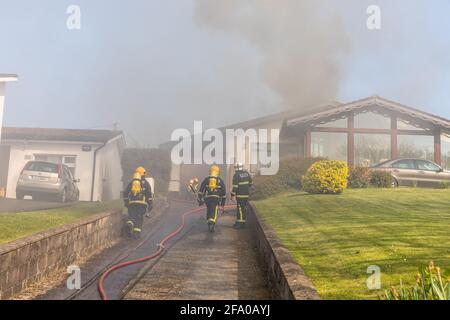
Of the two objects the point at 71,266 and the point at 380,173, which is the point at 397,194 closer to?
the point at 380,173

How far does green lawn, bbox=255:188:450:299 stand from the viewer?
443 centimetres

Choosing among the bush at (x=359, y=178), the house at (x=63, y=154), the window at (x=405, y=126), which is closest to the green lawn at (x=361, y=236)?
the bush at (x=359, y=178)

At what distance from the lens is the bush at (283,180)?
15.7 metres

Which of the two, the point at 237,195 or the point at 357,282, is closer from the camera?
the point at 357,282

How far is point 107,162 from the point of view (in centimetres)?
2116

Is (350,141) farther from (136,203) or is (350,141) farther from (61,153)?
(61,153)

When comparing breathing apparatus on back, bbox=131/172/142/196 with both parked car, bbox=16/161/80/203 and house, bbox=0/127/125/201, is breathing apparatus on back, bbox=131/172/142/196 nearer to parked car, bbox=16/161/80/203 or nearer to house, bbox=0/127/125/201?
parked car, bbox=16/161/80/203

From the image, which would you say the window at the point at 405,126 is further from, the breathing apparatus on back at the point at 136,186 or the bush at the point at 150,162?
the breathing apparatus on back at the point at 136,186

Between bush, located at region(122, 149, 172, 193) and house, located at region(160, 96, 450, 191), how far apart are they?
117 inches

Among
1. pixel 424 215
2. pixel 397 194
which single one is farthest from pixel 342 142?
pixel 424 215

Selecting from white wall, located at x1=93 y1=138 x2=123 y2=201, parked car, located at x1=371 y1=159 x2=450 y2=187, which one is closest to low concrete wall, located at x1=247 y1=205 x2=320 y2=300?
parked car, located at x1=371 y1=159 x2=450 y2=187
